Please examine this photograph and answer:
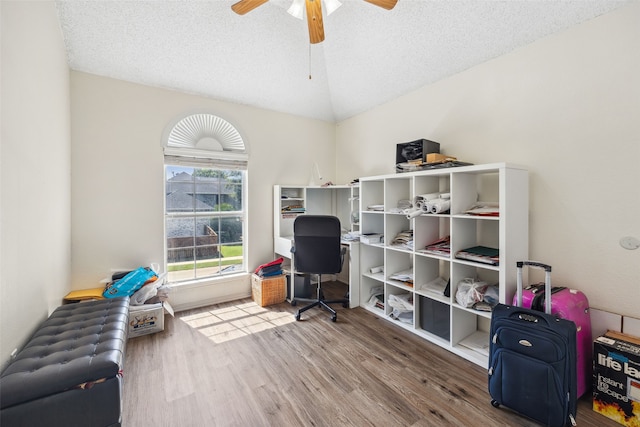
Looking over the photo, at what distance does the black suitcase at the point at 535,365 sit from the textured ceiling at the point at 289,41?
2021mm

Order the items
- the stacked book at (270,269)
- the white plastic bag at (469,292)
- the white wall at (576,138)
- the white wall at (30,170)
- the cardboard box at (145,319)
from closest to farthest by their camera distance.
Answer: the white wall at (30,170) < the white wall at (576,138) < the white plastic bag at (469,292) < the cardboard box at (145,319) < the stacked book at (270,269)

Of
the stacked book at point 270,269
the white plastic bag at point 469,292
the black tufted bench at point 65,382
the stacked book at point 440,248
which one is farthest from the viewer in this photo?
the stacked book at point 270,269

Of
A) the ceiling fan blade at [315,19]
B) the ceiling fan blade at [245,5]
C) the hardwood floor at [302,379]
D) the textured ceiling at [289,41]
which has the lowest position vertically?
the hardwood floor at [302,379]

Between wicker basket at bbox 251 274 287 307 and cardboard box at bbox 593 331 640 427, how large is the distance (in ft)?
9.05

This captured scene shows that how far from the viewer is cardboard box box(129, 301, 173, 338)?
2.52 meters

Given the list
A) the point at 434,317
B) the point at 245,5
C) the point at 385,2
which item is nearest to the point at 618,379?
the point at 434,317

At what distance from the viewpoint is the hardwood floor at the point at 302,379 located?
160cm

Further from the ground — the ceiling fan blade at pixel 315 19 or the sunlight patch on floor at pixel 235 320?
the ceiling fan blade at pixel 315 19

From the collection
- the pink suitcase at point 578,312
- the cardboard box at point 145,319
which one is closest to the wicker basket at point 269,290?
the cardboard box at point 145,319

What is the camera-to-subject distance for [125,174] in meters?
2.85

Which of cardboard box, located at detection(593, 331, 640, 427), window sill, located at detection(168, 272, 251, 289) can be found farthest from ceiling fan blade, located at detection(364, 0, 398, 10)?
window sill, located at detection(168, 272, 251, 289)

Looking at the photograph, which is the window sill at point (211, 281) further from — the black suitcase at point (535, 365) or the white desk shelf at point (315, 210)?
the black suitcase at point (535, 365)

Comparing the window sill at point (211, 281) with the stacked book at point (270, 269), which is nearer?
the window sill at point (211, 281)

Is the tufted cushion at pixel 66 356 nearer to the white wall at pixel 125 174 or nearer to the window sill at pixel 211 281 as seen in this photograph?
the white wall at pixel 125 174
